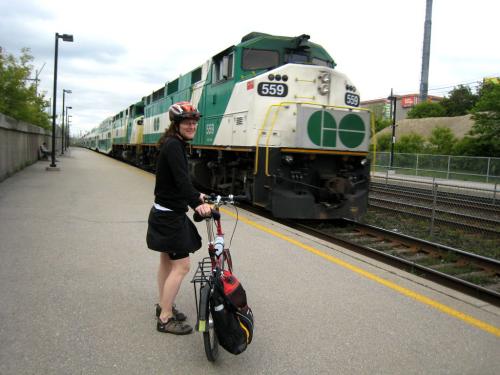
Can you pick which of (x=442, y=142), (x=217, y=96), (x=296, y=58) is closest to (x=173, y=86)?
(x=217, y=96)

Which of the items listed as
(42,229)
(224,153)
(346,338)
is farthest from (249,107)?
(346,338)

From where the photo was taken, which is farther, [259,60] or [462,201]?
[462,201]

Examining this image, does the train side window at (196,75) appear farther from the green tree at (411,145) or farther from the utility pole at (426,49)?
the utility pole at (426,49)

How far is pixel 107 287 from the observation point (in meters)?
4.73

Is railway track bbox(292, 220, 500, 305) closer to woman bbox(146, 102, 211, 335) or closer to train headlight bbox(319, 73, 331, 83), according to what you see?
train headlight bbox(319, 73, 331, 83)

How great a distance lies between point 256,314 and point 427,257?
4.11m

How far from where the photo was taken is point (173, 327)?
12.3 feet

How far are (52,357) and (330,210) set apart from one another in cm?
628

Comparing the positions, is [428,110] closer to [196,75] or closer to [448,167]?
[448,167]

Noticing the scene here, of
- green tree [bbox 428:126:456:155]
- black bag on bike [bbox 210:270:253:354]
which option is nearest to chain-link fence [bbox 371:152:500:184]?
green tree [bbox 428:126:456:155]

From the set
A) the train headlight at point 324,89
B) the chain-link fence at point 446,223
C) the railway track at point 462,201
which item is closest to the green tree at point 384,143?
the railway track at point 462,201

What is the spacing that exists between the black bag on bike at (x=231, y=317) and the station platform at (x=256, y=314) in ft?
0.83

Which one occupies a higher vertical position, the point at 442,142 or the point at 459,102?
the point at 459,102

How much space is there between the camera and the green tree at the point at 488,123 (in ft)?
94.5
